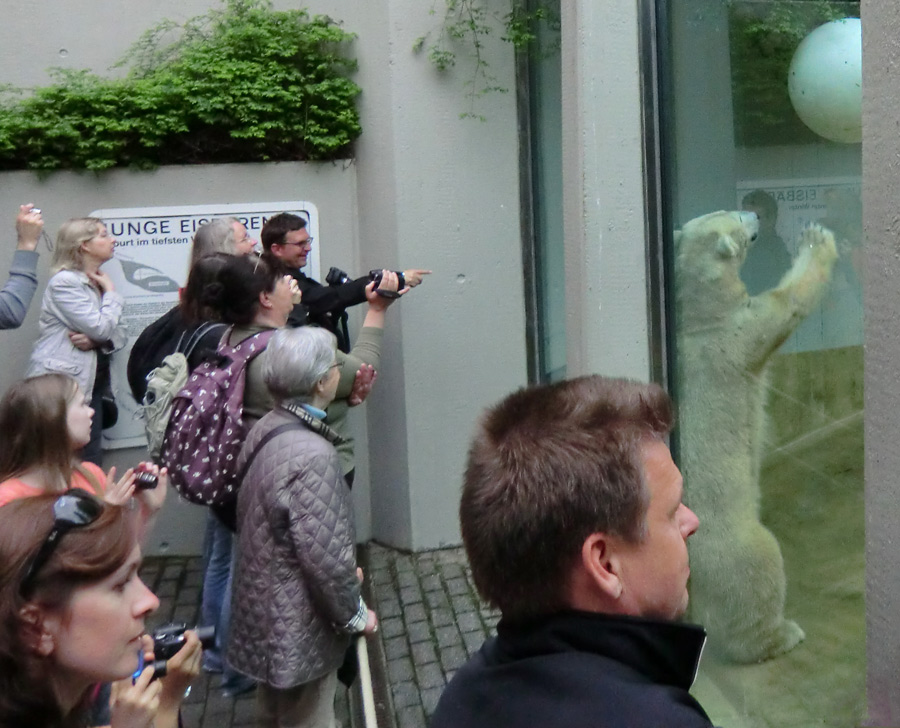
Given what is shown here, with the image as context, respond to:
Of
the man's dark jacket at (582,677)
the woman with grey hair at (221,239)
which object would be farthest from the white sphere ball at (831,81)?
the woman with grey hair at (221,239)

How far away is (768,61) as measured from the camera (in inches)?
130

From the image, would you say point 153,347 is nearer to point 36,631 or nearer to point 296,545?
point 296,545

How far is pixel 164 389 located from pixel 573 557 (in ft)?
9.42

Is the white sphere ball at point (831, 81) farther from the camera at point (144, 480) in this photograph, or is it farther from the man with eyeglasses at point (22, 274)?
the man with eyeglasses at point (22, 274)

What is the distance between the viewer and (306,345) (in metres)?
3.25

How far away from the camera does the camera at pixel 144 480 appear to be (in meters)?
3.33

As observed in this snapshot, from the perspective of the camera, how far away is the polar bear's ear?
3488 mm

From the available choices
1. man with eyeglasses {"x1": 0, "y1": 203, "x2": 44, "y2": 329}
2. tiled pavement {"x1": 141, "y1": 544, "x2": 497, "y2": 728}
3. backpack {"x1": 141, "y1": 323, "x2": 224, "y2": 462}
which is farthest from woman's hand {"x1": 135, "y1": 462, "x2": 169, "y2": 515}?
man with eyeglasses {"x1": 0, "y1": 203, "x2": 44, "y2": 329}

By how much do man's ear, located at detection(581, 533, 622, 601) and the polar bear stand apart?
1.99 meters

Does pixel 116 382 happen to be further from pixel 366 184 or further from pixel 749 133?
pixel 749 133

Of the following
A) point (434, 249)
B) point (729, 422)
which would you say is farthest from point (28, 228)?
point (729, 422)

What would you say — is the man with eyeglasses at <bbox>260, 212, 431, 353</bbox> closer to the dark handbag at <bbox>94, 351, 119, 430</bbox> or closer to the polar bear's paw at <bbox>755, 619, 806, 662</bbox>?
the dark handbag at <bbox>94, 351, 119, 430</bbox>

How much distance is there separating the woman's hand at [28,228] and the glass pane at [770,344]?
3296 mm

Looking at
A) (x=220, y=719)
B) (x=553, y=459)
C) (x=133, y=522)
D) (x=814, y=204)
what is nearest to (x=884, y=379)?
(x=553, y=459)
